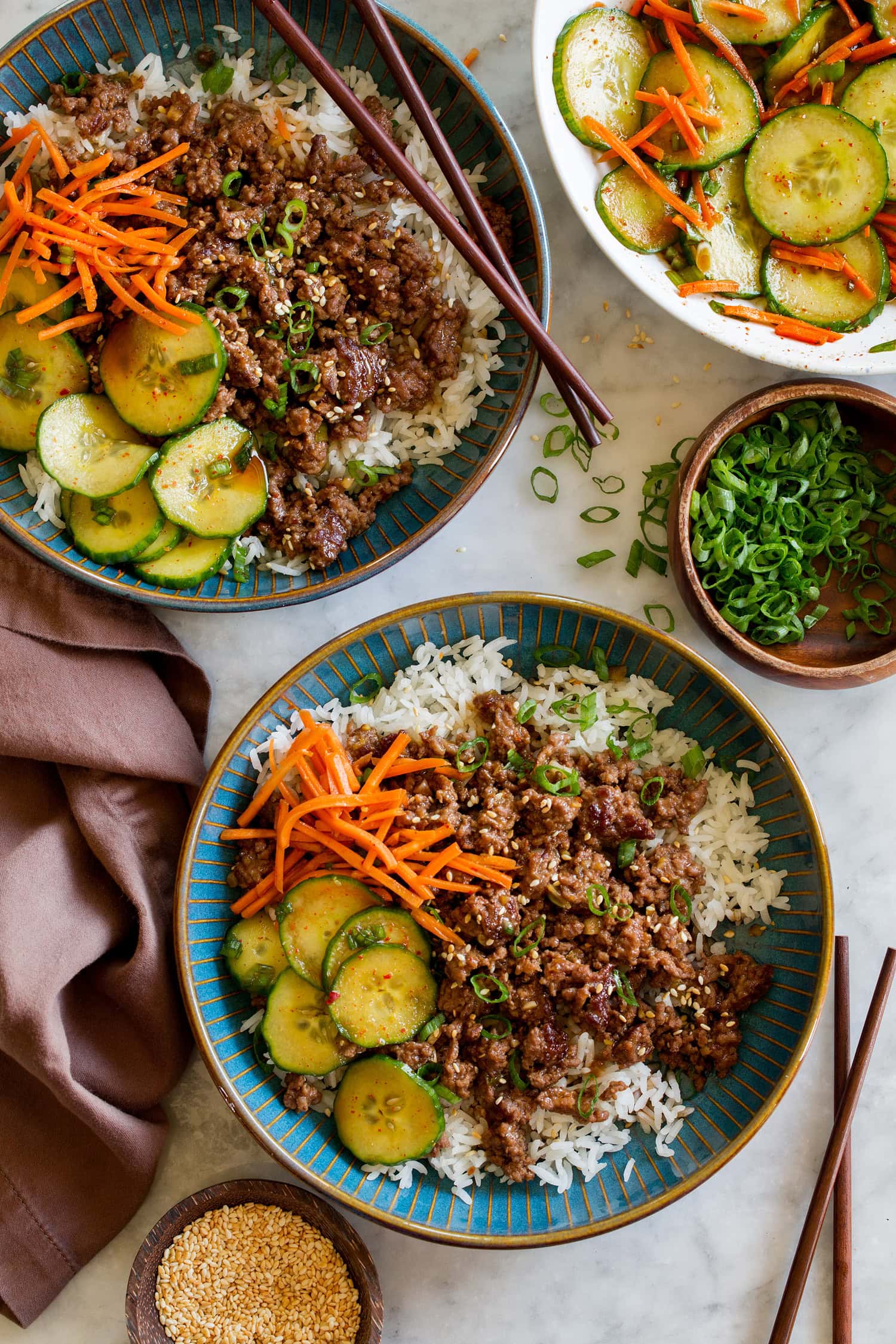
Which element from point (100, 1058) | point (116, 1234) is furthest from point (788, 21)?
point (116, 1234)

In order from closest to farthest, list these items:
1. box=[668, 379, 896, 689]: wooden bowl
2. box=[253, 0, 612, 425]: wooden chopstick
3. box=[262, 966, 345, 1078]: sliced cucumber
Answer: box=[253, 0, 612, 425]: wooden chopstick
box=[262, 966, 345, 1078]: sliced cucumber
box=[668, 379, 896, 689]: wooden bowl

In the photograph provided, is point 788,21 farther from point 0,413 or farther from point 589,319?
point 0,413

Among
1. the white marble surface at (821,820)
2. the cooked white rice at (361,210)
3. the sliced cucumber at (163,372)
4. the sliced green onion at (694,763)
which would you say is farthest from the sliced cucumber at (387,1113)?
the sliced cucumber at (163,372)

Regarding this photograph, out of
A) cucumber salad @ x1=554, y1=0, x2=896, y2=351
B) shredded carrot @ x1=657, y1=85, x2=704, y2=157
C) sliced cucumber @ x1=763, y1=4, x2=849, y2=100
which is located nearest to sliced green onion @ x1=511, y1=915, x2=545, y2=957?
cucumber salad @ x1=554, y1=0, x2=896, y2=351

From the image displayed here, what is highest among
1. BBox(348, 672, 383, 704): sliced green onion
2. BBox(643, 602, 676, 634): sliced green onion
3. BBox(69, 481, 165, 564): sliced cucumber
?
BBox(69, 481, 165, 564): sliced cucumber

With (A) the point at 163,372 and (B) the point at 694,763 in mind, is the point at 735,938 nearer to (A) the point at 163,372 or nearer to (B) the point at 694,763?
(B) the point at 694,763

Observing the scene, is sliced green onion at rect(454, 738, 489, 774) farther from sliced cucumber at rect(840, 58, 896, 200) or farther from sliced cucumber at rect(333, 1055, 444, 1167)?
sliced cucumber at rect(840, 58, 896, 200)

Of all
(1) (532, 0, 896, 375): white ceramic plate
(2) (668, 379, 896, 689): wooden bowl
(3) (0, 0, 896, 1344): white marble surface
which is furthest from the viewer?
(3) (0, 0, 896, 1344): white marble surface
